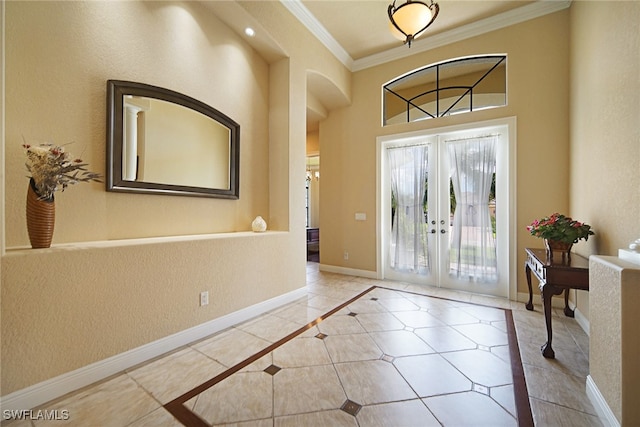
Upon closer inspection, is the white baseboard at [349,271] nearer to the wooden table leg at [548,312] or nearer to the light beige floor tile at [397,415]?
the wooden table leg at [548,312]

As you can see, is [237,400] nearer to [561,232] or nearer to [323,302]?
[323,302]

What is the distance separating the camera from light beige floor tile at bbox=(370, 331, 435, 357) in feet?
7.52

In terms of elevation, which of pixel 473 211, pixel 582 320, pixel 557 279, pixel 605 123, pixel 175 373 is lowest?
pixel 175 373

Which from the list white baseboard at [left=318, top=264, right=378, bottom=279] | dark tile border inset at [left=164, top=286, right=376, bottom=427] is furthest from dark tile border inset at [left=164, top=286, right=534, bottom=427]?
white baseboard at [left=318, top=264, right=378, bottom=279]

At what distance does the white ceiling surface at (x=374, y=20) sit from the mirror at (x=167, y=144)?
1190mm

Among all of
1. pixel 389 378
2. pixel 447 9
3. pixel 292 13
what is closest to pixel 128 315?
pixel 389 378

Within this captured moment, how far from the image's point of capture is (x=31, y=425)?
1.51 metres

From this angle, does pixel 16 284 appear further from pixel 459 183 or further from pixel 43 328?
pixel 459 183

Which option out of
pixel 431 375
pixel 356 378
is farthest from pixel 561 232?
pixel 356 378

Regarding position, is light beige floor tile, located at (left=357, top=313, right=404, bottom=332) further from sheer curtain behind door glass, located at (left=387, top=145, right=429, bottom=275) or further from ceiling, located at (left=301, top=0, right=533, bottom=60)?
ceiling, located at (left=301, top=0, right=533, bottom=60)

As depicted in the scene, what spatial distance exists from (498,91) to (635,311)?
3.54m

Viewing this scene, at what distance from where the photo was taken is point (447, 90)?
4223 millimetres

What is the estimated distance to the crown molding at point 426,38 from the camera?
11.2 feet

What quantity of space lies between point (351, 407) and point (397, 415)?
0.91 ft
